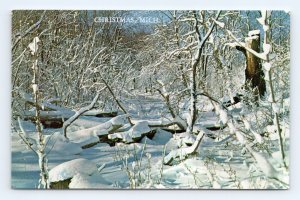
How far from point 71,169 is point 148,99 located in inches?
29.3

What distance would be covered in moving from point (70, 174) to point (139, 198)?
523 millimetres

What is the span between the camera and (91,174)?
20.3 ft

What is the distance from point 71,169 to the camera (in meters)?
6.19

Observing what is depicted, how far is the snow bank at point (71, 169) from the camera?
244 inches

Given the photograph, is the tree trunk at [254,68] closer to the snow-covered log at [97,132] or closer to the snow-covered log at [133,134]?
the snow-covered log at [133,134]

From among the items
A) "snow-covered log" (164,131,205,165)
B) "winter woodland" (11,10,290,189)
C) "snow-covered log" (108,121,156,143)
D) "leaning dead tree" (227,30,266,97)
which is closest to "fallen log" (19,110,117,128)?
"winter woodland" (11,10,290,189)

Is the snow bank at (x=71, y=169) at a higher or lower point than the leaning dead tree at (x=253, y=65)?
lower

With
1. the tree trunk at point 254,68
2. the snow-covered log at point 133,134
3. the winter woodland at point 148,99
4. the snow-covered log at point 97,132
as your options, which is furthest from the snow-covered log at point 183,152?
the tree trunk at point 254,68

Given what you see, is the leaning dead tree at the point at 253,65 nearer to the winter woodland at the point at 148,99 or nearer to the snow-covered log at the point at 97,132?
the winter woodland at the point at 148,99

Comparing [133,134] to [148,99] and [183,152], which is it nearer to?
[148,99]

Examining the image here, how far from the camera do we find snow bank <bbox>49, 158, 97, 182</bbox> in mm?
6191

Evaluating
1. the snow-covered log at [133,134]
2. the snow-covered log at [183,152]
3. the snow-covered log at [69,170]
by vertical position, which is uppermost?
the snow-covered log at [133,134]

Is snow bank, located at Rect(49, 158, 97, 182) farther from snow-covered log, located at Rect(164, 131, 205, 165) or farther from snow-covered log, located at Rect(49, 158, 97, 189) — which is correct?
snow-covered log, located at Rect(164, 131, 205, 165)
